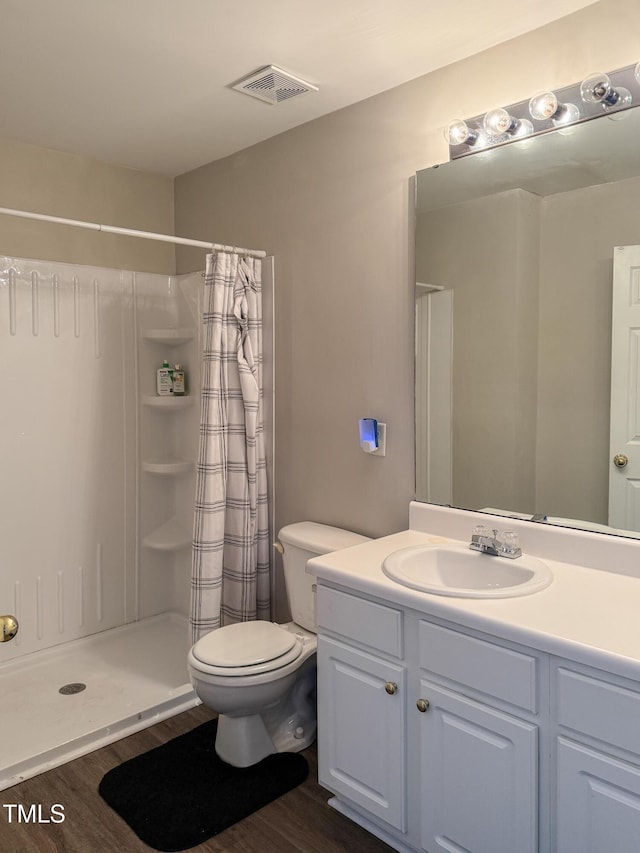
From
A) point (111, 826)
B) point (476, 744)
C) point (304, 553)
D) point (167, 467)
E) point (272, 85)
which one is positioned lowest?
point (111, 826)

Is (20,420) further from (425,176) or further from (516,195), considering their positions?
(516,195)

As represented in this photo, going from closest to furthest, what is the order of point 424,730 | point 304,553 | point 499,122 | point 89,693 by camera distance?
point 424,730, point 499,122, point 304,553, point 89,693

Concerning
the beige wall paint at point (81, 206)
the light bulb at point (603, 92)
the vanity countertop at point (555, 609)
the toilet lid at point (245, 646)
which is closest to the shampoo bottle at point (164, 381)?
the beige wall paint at point (81, 206)

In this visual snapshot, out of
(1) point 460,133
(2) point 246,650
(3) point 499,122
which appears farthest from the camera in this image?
(2) point 246,650

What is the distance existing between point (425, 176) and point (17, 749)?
2513 mm

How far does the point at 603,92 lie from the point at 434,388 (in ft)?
3.35

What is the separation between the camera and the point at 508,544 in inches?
81.5

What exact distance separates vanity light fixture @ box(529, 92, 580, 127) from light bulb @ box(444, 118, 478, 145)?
0.23 meters

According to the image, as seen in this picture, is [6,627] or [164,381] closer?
[6,627]

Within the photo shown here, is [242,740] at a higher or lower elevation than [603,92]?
lower

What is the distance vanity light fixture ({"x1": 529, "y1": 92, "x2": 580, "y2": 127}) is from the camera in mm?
1985

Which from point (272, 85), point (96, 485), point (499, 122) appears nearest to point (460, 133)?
point (499, 122)

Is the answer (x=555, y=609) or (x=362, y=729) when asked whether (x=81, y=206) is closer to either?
(x=362, y=729)

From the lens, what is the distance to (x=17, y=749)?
2.41m
